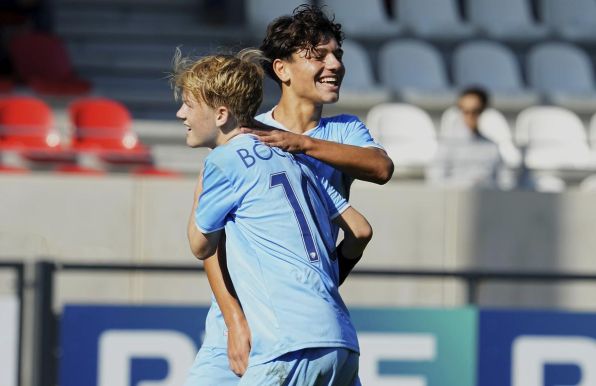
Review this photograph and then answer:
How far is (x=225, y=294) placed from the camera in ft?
12.5

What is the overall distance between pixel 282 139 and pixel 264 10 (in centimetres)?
1057

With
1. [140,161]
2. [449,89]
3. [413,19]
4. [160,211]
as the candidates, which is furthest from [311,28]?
[413,19]

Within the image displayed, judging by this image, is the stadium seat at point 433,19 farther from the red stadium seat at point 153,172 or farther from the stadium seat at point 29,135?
the red stadium seat at point 153,172

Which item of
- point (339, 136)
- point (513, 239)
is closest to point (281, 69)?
point (339, 136)

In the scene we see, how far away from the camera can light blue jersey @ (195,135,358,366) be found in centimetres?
358

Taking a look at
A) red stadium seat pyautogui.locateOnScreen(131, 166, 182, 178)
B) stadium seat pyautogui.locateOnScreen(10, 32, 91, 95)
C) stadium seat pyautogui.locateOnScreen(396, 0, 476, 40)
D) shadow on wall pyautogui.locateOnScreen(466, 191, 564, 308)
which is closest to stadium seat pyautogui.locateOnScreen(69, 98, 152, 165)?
Answer: red stadium seat pyautogui.locateOnScreen(131, 166, 182, 178)

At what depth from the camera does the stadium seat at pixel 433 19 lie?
14.5 metres

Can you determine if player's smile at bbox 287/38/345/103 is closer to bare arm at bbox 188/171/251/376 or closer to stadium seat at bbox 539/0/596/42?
bare arm at bbox 188/171/251/376

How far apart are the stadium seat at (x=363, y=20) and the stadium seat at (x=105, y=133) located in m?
3.55

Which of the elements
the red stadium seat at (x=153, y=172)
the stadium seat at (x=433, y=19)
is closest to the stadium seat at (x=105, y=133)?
the red stadium seat at (x=153, y=172)

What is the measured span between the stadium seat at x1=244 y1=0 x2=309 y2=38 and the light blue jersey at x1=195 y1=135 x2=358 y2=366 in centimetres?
1043

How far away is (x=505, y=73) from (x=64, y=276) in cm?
700

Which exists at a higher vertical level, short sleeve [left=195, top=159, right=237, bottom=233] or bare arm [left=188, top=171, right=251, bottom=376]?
short sleeve [left=195, top=159, right=237, bottom=233]

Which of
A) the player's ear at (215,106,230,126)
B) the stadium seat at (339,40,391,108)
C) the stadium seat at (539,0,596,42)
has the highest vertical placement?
the stadium seat at (539,0,596,42)
